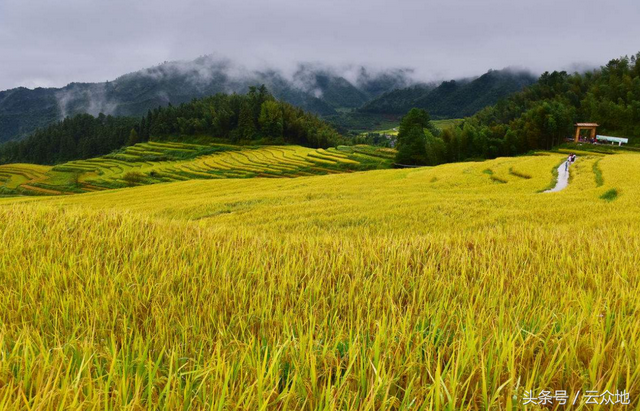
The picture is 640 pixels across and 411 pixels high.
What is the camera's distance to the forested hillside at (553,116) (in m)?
71.8

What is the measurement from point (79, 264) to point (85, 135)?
194119 mm

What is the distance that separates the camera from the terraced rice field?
74812 mm

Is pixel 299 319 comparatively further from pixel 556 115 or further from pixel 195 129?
pixel 195 129

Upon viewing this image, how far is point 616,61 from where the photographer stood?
11669cm

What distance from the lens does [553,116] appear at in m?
71.6

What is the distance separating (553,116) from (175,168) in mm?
88263

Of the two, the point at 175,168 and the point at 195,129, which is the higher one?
the point at 195,129

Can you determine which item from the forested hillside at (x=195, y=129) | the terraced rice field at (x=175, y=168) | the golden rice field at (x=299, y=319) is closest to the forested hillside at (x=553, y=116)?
the terraced rice field at (x=175, y=168)

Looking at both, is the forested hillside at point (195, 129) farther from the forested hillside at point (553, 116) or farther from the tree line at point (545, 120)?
the forested hillside at point (553, 116)

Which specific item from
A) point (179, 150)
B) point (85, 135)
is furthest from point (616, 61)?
point (85, 135)

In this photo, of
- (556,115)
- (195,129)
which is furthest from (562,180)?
(195,129)

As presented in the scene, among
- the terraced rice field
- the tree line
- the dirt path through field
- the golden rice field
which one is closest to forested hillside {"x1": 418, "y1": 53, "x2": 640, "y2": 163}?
the tree line

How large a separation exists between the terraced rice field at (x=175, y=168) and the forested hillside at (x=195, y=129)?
74.9 feet

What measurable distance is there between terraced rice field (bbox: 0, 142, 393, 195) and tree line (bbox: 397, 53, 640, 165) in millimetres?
11749
